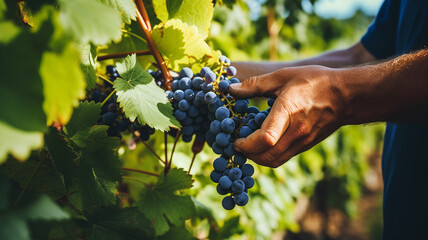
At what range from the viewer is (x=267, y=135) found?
2.53 feet

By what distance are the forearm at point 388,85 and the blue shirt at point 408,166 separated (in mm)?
376

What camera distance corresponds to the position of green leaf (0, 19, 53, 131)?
0.47 metres

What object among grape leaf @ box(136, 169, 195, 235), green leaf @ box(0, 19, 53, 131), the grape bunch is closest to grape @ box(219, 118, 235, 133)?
the grape bunch

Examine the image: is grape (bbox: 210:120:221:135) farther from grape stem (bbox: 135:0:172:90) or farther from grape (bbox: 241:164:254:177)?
grape stem (bbox: 135:0:172:90)

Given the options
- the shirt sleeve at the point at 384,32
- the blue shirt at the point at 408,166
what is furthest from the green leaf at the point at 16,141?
the shirt sleeve at the point at 384,32

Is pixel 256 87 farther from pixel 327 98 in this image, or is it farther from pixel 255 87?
pixel 327 98

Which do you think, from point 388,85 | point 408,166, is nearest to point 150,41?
point 388,85

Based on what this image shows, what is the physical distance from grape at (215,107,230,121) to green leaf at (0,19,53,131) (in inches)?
17.3

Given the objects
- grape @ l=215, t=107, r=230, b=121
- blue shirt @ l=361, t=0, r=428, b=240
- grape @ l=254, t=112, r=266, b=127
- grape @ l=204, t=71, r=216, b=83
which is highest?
grape @ l=204, t=71, r=216, b=83

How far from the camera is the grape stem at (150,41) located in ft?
3.03

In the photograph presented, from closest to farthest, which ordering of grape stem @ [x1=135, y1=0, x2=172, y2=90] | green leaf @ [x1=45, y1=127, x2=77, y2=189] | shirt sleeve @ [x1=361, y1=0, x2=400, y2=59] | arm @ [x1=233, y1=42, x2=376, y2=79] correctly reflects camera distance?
green leaf @ [x1=45, y1=127, x2=77, y2=189]
grape stem @ [x1=135, y1=0, x2=172, y2=90]
shirt sleeve @ [x1=361, y1=0, x2=400, y2=59]
arm @ [x1=233, y1=42, x2=376, y2=79]

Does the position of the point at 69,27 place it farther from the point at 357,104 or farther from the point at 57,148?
the point at 357,104

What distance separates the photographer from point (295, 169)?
138 inches

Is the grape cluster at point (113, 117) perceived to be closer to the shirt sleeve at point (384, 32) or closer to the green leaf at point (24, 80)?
the green leaf at point (24, 80)
